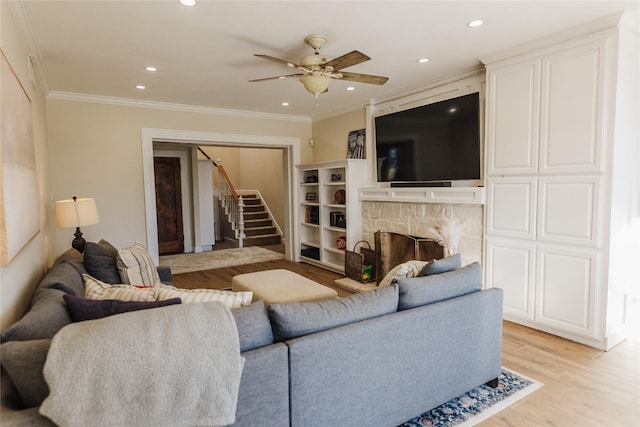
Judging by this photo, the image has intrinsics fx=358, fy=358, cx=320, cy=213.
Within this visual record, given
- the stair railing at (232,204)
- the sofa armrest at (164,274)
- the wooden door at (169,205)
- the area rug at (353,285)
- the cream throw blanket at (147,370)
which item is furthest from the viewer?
the stair railing at (232,204)

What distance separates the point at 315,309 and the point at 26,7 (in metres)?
2.73

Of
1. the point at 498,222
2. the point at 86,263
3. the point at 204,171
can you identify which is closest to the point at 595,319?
the point at 498,222

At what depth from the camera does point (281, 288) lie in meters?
3.22

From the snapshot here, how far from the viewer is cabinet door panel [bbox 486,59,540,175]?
10.5 ft

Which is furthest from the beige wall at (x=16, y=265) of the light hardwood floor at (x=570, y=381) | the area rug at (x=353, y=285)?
the area rug at (x=353, y=285)

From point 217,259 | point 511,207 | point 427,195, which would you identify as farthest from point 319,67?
point 217,259

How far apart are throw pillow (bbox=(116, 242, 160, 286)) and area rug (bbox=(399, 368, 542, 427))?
2212mm

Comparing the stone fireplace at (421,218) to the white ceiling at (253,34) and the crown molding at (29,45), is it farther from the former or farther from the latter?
the crown molding at (29,45)

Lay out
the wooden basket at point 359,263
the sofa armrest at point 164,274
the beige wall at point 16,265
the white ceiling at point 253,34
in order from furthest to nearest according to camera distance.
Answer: the wooden basket at point 359,263 < the sofa armrest at point 164,274 < the white ceiling at point 253,34 < the beige wall at point 16,265

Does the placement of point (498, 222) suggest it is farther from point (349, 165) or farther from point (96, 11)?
point (96, 11)

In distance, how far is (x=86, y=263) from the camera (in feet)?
9.14

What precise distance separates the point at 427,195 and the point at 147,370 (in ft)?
12.0

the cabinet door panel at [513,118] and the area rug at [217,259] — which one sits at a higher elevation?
the cabinet door panel at [513,118]

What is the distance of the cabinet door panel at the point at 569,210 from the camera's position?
288 centimetres
